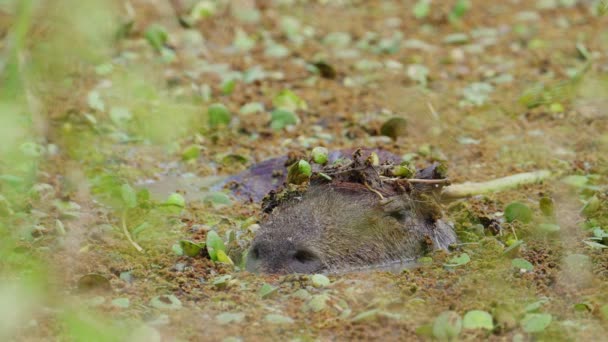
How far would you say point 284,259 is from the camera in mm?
4438

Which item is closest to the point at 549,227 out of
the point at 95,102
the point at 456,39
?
the point at 95,102

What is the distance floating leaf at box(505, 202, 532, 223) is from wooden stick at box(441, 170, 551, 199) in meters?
0.24

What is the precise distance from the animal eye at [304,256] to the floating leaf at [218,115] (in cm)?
278

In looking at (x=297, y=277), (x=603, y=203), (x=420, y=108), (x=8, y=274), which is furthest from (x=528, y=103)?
(x=8, y=274)

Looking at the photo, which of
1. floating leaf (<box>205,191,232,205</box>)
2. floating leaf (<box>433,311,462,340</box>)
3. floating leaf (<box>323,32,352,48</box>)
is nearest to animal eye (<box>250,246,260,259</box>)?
floating leaf (<box>433,311,462,340</box>)

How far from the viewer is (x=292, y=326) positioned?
395 cm

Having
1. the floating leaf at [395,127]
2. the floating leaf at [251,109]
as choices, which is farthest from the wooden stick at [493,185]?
the floating leaf at [251,109]

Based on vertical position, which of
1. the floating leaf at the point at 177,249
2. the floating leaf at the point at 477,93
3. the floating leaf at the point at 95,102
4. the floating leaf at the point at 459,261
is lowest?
the floating leaf at the point at 477,93

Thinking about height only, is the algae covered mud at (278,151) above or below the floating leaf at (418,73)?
above

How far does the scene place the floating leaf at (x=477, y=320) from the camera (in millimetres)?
3898

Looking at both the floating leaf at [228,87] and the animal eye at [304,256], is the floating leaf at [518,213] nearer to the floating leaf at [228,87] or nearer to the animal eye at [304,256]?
the animal eye at [304,256]

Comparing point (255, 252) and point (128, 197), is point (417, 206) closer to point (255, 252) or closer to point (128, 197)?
point (255, 252)

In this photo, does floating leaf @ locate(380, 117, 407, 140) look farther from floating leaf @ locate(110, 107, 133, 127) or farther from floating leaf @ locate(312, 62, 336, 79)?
floating leaf @ locate(110, 107, 133, 127)

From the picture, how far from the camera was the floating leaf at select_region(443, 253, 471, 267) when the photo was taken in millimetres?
4602
